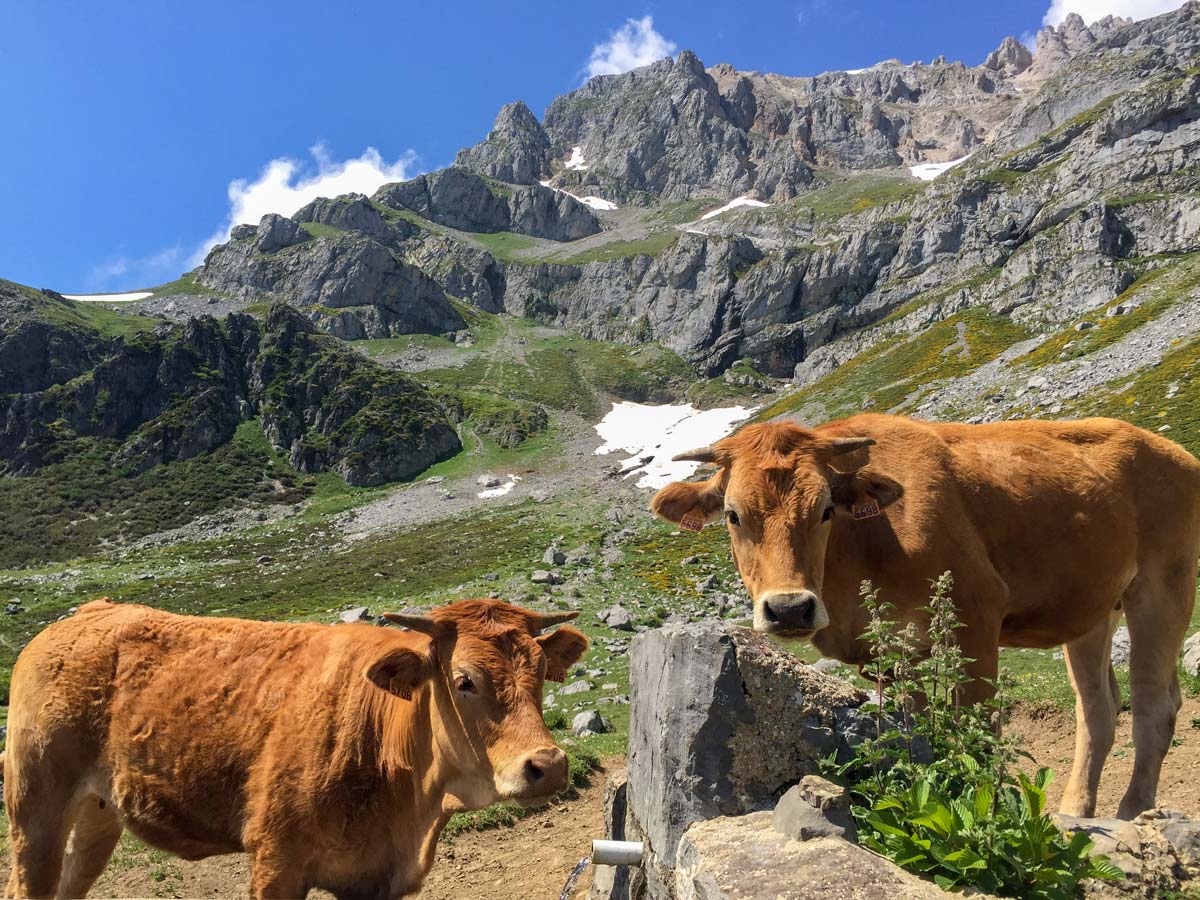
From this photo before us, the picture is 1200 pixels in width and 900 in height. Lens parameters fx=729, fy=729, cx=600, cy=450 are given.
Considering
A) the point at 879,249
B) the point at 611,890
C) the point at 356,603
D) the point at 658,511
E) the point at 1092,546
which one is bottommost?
the point at 356,603

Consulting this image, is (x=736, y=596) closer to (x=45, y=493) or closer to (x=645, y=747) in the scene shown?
(x=645, y=747)

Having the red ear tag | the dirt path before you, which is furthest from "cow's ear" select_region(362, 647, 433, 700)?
the dirt path

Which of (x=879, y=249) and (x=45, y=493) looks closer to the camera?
(x=45, y=493)

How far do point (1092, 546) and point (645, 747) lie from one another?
4169 millimetres

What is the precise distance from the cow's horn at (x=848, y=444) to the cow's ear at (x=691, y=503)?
1.01 meters

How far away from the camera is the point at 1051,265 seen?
101 meters

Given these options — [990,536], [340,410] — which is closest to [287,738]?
[990,536]

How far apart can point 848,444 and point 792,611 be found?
5.20ft

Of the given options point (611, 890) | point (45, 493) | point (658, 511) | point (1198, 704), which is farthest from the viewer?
point (45, 493)

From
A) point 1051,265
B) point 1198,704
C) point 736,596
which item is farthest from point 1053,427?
point 1051,265

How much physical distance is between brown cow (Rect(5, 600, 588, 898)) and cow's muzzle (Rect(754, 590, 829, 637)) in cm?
163

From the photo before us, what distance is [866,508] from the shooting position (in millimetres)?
5645

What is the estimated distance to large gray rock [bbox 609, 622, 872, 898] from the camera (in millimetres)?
4629

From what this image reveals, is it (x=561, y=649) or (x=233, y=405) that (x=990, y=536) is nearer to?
(x=561, y=649)
